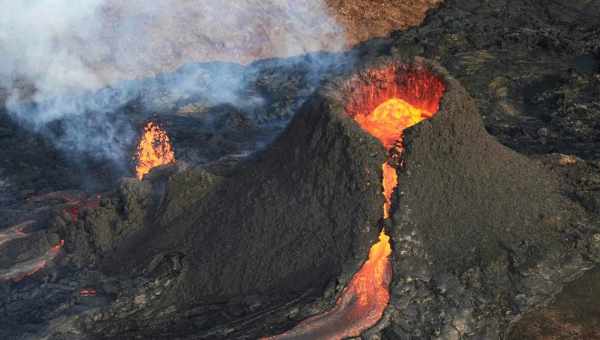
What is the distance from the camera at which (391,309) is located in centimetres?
618

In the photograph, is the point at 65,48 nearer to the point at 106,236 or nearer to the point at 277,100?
the point at 277,100

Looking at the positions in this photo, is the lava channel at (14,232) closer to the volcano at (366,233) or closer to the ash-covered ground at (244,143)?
the ash-covered ground at (244,143)

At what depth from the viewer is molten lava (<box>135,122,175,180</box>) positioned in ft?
35.6

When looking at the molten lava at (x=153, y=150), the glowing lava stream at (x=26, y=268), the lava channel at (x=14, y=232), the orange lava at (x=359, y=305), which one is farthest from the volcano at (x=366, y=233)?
the molten lava at (x=153, y=150)

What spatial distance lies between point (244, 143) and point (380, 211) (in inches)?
217

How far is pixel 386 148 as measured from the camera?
7.07 meters

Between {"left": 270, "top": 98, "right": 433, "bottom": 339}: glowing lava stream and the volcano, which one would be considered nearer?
{"left": 270, "top": 98, "right": 433, "bottom": 339}: glowing lava stream

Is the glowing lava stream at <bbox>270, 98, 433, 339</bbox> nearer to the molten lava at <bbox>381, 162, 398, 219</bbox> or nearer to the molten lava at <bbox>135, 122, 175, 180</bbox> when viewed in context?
the molten lava at <bbox>381, 162, 398, 219</bbox>

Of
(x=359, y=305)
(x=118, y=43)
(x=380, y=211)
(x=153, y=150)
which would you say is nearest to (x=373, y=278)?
(x=359, y=305)

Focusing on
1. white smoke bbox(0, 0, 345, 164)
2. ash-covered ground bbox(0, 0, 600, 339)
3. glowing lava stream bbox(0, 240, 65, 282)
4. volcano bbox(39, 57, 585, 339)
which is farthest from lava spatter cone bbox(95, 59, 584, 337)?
white smoke bbox(0, 0, 345, 164)

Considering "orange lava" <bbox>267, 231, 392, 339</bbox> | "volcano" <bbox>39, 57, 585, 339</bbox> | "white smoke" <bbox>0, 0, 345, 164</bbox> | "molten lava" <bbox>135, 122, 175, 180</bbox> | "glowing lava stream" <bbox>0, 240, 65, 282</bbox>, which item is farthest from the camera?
"white smoke" <bbox>0, 0, 345, 164</bbox>

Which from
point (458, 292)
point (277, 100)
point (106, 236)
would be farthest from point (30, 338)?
point (277, 100)

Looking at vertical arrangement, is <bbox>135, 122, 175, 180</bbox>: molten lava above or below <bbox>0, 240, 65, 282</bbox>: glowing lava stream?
above

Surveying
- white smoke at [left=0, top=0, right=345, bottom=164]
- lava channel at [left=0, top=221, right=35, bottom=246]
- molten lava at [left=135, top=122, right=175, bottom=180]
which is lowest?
lava channel at [left=0, top=221, right=35, bottom=246]
